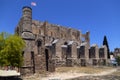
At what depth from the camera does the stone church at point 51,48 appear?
28234mm

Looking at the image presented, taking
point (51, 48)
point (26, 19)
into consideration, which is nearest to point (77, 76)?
point (26, 19)

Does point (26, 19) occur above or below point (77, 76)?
above

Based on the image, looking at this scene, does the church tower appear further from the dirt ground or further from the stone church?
the dirt ground

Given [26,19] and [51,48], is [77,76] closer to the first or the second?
[26,19]

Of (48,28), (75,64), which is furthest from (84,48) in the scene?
(48,28)

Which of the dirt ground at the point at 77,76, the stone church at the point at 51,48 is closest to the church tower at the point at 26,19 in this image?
the stone church at the point at 51,48

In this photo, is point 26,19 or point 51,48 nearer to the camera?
point 26,19

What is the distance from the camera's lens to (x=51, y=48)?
43.3 m

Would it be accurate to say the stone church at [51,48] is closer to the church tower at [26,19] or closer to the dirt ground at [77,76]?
the church tower at [26,19]

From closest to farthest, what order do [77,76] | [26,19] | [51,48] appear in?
1. [77,76]
2. [26,19]
3. [51,48]

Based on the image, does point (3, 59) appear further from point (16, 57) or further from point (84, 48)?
point (84, 48)

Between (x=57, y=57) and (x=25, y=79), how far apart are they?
1751 centimetres

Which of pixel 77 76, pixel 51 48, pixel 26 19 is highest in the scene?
pixel 26 19

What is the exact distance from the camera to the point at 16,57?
2722 cm
